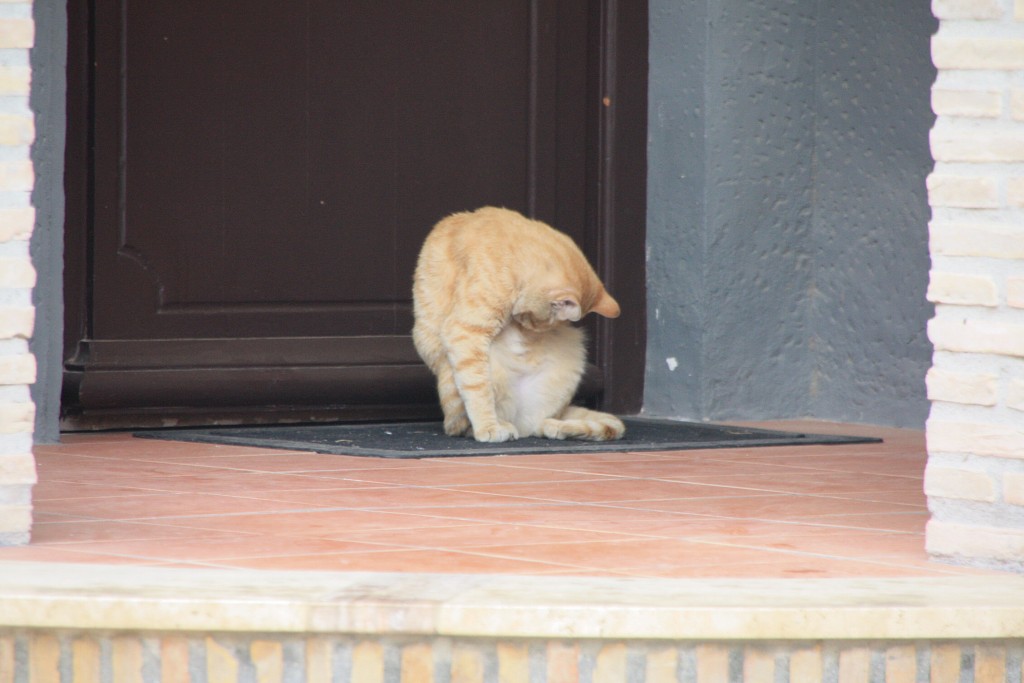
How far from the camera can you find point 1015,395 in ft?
8.34

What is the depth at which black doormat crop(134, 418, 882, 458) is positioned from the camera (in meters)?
4.30

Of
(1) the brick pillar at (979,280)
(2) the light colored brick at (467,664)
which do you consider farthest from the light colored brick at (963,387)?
(2) the light colored brick at (467,664)

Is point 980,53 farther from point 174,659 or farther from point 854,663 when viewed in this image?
point 174,659

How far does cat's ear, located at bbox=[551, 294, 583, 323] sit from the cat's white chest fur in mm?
144

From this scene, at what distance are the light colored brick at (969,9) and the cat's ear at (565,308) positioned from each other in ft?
6.77

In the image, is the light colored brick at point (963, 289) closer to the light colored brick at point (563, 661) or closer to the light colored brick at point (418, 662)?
the light colored brick at point (563, 661)

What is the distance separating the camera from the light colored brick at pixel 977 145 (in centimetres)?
254

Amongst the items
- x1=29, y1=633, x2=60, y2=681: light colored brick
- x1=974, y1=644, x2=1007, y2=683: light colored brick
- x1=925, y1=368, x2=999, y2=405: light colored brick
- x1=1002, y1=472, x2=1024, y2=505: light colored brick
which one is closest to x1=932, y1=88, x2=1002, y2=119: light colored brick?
x1=925, y1=368, x2=999, y2=405: light colored brick

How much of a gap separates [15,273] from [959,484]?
160 cm

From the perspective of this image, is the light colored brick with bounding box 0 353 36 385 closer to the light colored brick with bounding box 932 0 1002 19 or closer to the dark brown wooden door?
the light colored brick with bounding box 932 0 1002 19

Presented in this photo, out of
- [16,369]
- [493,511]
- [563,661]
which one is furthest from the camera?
[493,511]

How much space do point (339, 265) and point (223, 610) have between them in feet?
10.2

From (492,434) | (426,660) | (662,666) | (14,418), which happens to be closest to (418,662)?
(426,660)

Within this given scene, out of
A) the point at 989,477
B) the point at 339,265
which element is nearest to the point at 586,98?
the point at 339,265
